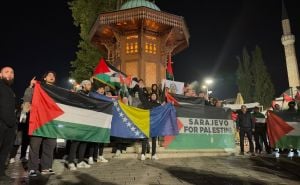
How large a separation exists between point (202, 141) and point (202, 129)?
20.1 inches

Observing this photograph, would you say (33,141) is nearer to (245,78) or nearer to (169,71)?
(169,71)

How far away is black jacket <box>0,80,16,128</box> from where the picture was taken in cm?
579

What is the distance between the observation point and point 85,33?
969 inches

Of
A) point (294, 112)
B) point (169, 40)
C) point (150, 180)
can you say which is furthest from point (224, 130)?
point (169, 40)

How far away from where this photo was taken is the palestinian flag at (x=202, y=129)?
37.0 ft

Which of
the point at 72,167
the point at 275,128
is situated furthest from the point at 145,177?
the point at 275,128

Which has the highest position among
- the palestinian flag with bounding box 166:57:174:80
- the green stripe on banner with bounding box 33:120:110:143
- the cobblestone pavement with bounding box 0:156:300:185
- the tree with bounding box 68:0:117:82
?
the tree with bounding box 68:0:117:82

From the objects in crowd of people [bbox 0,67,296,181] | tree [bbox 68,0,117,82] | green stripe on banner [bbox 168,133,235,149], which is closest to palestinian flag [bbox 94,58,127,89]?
crowd of people [bbox 0,67,296,181]

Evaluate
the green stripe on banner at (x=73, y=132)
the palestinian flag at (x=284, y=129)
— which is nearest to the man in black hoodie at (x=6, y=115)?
the green stripe on banner at (x=73, y=132)

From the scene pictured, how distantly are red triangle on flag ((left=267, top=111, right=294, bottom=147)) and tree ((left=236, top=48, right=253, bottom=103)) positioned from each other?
123ft

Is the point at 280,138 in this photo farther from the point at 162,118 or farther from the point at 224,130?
the point at 162,118

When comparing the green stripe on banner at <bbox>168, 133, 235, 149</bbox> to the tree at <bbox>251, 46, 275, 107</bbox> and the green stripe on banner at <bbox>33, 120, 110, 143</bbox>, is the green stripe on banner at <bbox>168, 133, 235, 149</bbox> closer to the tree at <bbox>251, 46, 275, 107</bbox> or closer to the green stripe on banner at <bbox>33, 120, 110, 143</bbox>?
the green stripe on banner at <bbox>33, 120, 110, 143</bbox>

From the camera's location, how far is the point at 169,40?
21.8m

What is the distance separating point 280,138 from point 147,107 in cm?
A: 617
